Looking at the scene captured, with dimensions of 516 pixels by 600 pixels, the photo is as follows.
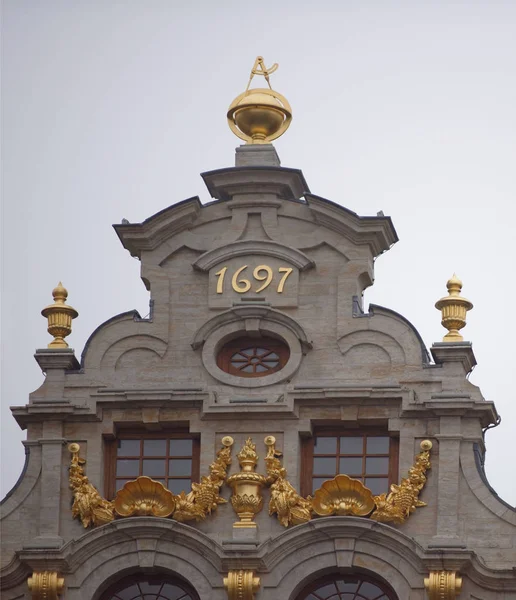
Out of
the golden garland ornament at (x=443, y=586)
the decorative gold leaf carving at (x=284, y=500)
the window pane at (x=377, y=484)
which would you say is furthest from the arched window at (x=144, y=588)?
the golden garland ornament at (x=443, y=586)

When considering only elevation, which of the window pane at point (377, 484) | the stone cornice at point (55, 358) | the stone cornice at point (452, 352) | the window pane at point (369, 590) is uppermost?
the stone cornice at point (55, 358)

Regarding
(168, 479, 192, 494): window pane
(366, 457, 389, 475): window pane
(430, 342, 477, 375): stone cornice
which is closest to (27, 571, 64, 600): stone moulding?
(168, 479, 192, 494): window pane

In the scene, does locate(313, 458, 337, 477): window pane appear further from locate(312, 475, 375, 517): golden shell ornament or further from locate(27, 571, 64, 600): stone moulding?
locate(27, 571, 64, 600): stone moulding

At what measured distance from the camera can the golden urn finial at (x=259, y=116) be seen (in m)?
50.8

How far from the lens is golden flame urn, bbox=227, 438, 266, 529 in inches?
1885

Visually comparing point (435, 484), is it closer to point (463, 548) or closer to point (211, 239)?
point (463, 548)

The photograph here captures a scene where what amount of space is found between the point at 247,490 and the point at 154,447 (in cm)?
212

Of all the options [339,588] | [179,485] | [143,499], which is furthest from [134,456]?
[339,588]

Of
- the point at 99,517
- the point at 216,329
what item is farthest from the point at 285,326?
the point at 99,517

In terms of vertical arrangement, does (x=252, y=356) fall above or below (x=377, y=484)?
above

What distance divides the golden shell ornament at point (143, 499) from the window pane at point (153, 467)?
82cm

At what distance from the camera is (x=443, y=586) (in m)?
46.8

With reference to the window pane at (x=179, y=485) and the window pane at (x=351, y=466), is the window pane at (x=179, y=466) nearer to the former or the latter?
the window pane at (x=179, y=485)

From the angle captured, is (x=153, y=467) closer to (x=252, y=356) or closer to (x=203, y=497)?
(x=203, y=497)
